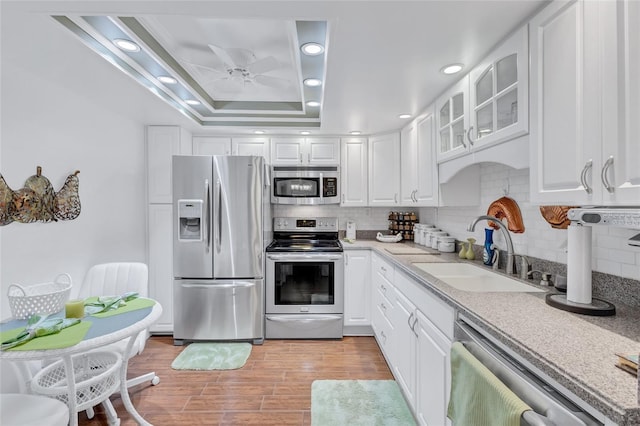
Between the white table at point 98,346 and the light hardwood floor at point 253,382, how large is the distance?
0.30 metres

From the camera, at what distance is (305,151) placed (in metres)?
3.65

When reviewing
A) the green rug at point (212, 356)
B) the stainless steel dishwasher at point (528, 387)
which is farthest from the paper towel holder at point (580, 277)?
the green rug at point (212, 356)

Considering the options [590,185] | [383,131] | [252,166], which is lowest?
[590,185]

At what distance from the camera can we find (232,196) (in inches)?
120

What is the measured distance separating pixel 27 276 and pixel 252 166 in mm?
1875

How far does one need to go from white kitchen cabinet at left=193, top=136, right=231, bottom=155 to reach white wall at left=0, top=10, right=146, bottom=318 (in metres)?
0.60

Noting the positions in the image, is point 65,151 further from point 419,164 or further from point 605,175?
point 605,175

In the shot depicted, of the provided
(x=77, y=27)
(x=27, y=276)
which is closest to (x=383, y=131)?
(x=77, y=27)

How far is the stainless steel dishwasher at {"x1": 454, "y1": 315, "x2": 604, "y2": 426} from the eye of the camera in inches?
29.8

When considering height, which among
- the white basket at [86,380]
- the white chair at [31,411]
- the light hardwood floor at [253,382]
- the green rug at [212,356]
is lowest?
the light hardwood floor at [253,382]

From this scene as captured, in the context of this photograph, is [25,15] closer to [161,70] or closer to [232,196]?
[161,70]

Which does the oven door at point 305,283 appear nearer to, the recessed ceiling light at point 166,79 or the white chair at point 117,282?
the white chair at point 117,282

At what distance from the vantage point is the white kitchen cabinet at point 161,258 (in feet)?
10.6

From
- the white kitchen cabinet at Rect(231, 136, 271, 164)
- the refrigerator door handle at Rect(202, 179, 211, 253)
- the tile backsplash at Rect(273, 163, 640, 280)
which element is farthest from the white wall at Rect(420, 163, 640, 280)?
the refrigerator door handle at Rect(202, 179, 211, 253)
